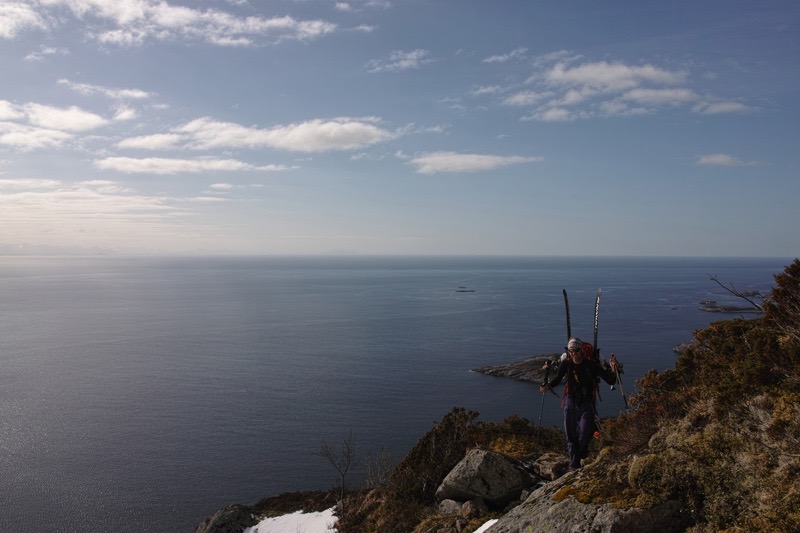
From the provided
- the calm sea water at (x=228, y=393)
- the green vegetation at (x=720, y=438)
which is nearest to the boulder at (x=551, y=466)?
the green vegetation at (x=720, y=438)

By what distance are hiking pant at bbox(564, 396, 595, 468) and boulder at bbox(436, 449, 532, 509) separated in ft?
10.4

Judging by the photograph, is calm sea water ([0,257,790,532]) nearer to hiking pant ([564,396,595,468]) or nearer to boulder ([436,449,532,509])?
hiking pant ([564,396,595,468])

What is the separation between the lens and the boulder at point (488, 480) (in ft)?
46.4

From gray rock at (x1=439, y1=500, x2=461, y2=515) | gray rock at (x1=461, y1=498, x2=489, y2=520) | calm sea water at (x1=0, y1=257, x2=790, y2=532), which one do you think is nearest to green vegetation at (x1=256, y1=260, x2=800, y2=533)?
gray rock at (x1=439, y1=500, x2=461, y2=515)

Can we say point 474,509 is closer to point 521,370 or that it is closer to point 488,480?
point 488,480

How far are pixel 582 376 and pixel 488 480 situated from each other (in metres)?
5.08

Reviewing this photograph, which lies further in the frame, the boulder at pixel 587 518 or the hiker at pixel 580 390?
the hiker at pixel 580 390

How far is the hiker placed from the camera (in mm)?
11422

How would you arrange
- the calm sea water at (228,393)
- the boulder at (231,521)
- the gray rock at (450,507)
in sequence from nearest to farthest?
the gray rock at (450,507) < the boulder at (231,521) < the calm sea water at (228,393)

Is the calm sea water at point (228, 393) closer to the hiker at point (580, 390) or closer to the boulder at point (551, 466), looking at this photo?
the hiker at point (580, 390)

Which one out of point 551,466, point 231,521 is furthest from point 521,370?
point 551,466

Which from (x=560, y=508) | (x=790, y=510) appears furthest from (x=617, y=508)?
(x=790, y=510)

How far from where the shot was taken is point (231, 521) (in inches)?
1355

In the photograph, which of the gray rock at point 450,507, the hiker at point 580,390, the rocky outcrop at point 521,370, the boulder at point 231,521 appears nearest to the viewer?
the hiker at point 580,390
